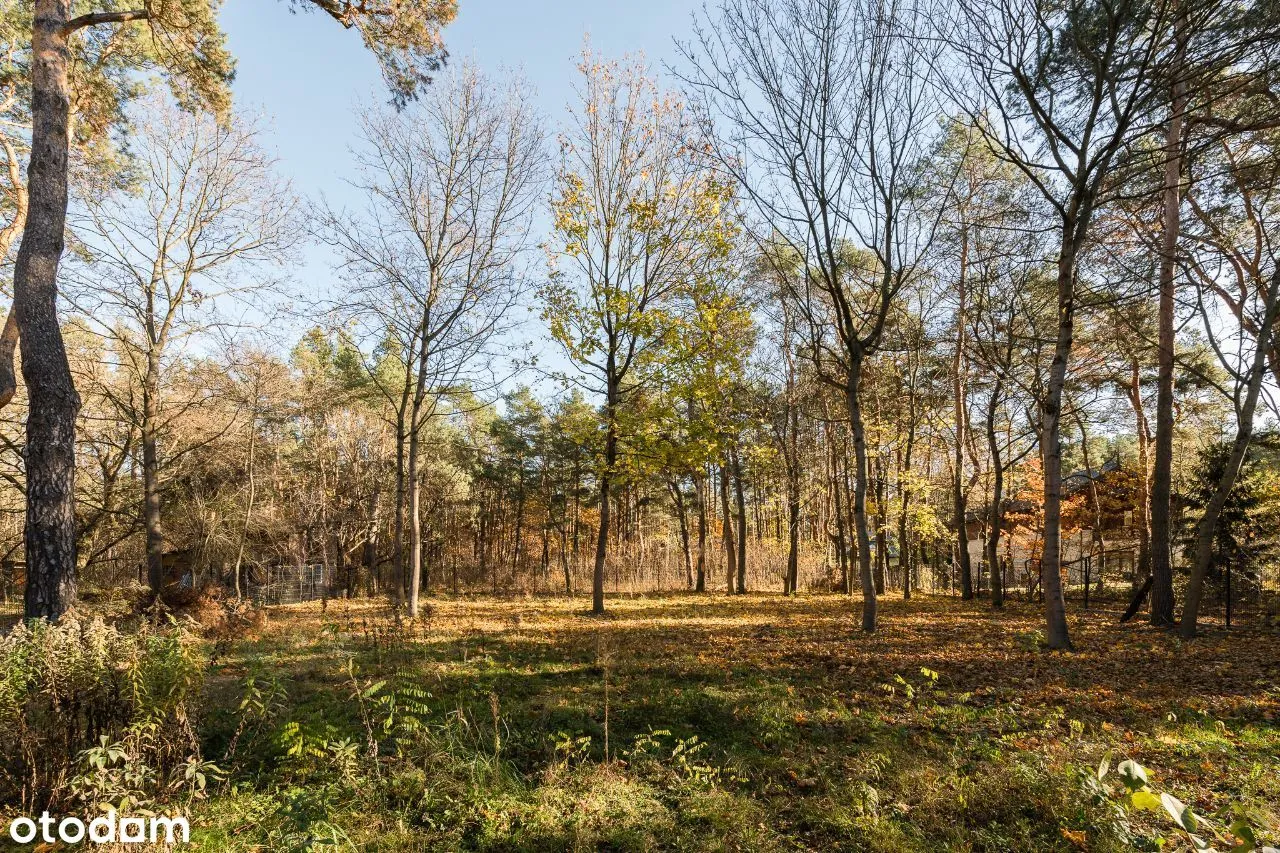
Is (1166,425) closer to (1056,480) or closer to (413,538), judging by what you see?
(1056,480)

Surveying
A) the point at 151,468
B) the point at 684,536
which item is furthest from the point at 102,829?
the point at 684,536

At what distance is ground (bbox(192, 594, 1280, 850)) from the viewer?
3197 millimetres

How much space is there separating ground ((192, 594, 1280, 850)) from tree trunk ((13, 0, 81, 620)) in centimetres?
197

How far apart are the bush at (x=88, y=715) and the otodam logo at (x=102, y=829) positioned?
0.12m

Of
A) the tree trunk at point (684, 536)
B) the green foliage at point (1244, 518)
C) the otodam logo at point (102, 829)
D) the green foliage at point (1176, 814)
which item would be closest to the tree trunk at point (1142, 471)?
the green foliage at point (1244, 518)

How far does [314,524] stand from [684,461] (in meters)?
18.3

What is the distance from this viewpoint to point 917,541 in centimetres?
1997

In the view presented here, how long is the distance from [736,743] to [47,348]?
25.4 ft

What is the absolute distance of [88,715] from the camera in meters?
3.26

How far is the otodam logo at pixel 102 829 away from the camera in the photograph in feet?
9.45

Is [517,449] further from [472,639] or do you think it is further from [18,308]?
[18,308]

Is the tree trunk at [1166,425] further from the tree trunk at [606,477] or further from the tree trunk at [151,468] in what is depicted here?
the tree trunk at [151,468]

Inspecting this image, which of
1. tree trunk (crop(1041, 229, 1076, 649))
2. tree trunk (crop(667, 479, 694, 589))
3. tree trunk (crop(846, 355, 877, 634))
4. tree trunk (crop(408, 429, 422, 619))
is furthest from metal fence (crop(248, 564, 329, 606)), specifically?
tree trunk (crop(1041, 229, 1076, 649))

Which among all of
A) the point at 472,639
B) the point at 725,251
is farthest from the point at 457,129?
the point at 472,639
